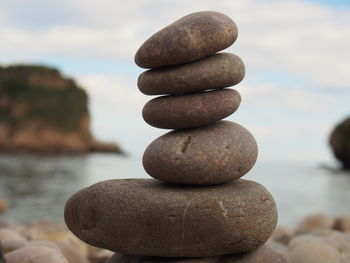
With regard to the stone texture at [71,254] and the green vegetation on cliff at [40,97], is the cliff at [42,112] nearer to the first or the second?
the green vegetation on cliff at [40,97]

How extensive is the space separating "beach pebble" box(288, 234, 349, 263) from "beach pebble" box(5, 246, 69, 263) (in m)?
4.01

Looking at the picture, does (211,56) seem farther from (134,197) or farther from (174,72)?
(134,197)

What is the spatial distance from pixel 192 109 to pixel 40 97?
73818 mm

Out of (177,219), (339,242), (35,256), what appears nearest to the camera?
(177,219)

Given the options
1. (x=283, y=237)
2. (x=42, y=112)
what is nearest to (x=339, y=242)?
(x=283, y=237)

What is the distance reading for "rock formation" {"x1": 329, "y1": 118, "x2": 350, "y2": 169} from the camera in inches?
2299

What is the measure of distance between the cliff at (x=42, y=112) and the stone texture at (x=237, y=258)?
70475 millimetres

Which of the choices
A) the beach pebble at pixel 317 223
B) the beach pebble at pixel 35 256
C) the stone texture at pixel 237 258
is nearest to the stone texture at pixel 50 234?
the beach pebble at pixel 35 256

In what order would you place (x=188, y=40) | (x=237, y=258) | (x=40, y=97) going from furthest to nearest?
(x=40, y=97)
(x=237, y=258)
(x=188, y=40)

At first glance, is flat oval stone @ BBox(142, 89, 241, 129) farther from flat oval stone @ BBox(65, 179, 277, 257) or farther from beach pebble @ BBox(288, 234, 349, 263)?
beach pebble @ BBox(288, 234, 349, 263)

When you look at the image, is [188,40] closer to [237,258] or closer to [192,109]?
[192,109]

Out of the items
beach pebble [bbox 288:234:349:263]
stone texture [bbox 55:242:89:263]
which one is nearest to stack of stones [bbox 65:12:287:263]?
beach pebble [bbox 288:234:349:263]

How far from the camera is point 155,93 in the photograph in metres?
7.19

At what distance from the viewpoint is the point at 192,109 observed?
6.90 meters
